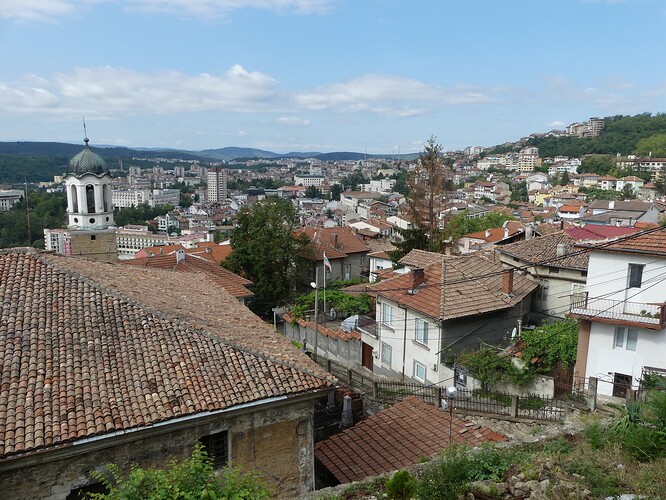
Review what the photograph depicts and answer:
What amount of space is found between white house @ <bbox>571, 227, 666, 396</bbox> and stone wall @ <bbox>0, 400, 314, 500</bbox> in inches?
446

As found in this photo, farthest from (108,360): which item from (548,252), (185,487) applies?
(548,252)

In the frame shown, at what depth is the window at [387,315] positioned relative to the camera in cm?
2148

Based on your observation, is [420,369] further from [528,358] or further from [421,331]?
[528,358]

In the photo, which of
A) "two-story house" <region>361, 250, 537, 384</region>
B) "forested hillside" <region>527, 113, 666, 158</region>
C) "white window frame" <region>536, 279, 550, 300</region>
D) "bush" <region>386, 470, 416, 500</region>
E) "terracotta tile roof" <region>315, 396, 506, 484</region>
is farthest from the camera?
"forested hillside" <region>527, 113, 666, 158</region>

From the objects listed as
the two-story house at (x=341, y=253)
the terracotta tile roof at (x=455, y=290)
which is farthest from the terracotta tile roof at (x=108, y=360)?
the two-story house at (x=341, y=253)

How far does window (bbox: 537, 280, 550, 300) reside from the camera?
24792 millimetres

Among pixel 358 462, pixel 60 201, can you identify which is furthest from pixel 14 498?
pixel 60 201

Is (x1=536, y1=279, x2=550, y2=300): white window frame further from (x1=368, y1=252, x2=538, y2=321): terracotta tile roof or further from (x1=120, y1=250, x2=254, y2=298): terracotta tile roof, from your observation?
(x1=120, y1=250, x2=254, y2=298): terracotta tile roof

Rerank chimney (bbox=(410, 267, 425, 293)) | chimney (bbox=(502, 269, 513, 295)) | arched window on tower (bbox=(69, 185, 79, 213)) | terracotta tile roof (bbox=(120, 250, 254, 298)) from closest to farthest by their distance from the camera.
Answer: chimney (bbox=(410, 267, 425, 293)), chimney (bbox=(502, 269, 513, 295)), terracotta tile roof (bbox=(120, 250, 254, 298)), arched window on tower (bbox=(69, 185, 79, 213))

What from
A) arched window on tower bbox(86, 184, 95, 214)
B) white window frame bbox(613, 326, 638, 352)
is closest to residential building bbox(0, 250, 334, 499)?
white window frame bbox(613, 326, 638, 352)

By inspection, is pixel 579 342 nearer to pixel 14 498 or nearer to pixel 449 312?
pixel 449 312

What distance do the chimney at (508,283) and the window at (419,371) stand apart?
4.84m

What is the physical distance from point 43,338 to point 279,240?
2694 centimetres

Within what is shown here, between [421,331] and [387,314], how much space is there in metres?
2.34
